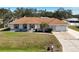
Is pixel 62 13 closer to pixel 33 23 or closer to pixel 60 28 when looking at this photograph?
pixel 60 28

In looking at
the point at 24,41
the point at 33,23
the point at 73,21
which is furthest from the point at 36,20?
the point at 73,21

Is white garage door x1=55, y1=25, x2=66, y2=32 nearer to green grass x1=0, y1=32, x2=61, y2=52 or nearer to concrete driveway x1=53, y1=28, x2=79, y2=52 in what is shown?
concrete driveway x1=53, y1=28, x2=79, y2=52

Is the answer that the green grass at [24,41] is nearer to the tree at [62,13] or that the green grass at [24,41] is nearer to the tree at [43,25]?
the tree at [43,25]

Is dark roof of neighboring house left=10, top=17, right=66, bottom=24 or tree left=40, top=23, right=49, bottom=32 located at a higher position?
dark roof of neighboring house left=10, top=17, right=66, bottom=24

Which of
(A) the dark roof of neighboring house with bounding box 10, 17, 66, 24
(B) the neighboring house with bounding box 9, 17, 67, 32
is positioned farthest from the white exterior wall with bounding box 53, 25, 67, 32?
(A) the dark roof of neighboring house with bounding box 10, 17, 66, 24
